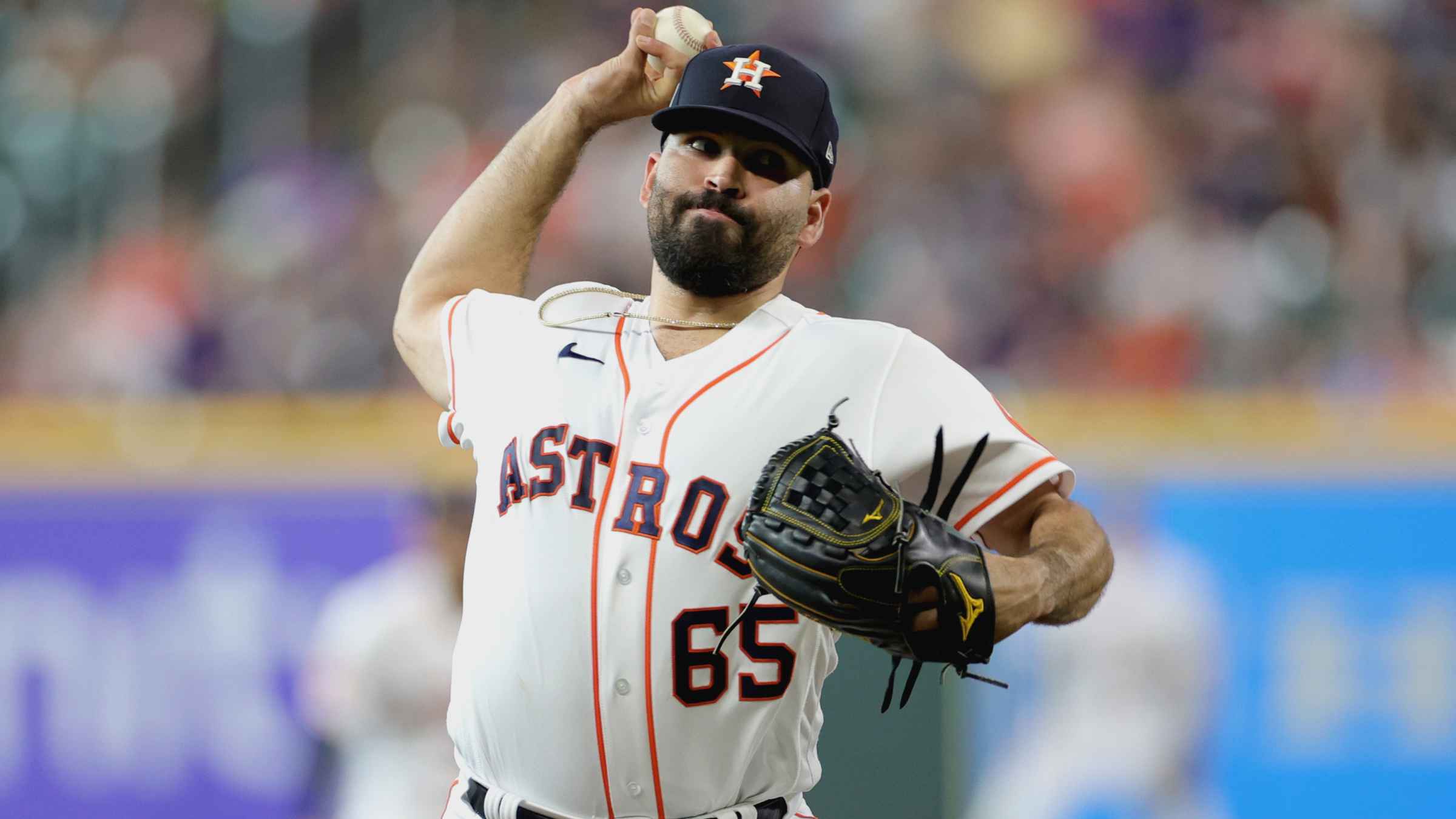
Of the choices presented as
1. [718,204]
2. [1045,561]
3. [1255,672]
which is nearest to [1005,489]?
[1045,561]

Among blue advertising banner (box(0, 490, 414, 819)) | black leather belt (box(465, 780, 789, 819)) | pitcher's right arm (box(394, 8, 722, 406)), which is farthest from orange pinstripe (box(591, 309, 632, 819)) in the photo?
blue advertising banner (box(0, 490, 414, 819))

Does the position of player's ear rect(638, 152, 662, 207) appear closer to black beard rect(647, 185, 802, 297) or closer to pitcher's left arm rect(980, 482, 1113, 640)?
black beard rect(647, 185, 802, 297)

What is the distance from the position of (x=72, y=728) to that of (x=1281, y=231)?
15.6 ft

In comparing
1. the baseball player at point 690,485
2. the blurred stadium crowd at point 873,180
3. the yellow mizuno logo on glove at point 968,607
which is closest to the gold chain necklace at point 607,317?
the baseball player at point 690,485

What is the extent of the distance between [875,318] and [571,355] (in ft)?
11.9

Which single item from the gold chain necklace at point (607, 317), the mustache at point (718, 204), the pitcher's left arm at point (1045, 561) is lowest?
the pitcher's left arm at point (1045, 561)

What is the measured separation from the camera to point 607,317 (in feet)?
8.60

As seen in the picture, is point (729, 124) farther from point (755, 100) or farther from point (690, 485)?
point (690, 485)

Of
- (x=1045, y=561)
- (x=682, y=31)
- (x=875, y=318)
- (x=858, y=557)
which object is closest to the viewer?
(x=858, y=557)

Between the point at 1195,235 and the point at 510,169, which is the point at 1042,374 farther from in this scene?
the point at 510,169

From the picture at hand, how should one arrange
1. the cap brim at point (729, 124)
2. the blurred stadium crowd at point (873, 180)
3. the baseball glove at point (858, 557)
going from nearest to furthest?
the baseball glove at point (858, 557) → the cap brim at point (729, 124) → the blurred stadium crowd at point (873, 180)

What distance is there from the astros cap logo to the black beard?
0.17 metres

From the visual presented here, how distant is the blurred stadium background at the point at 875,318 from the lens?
4.94 m

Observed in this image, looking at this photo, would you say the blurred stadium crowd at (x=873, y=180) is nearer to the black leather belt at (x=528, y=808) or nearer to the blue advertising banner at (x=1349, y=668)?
the blue advertising banner at (x=1349, y=668)
